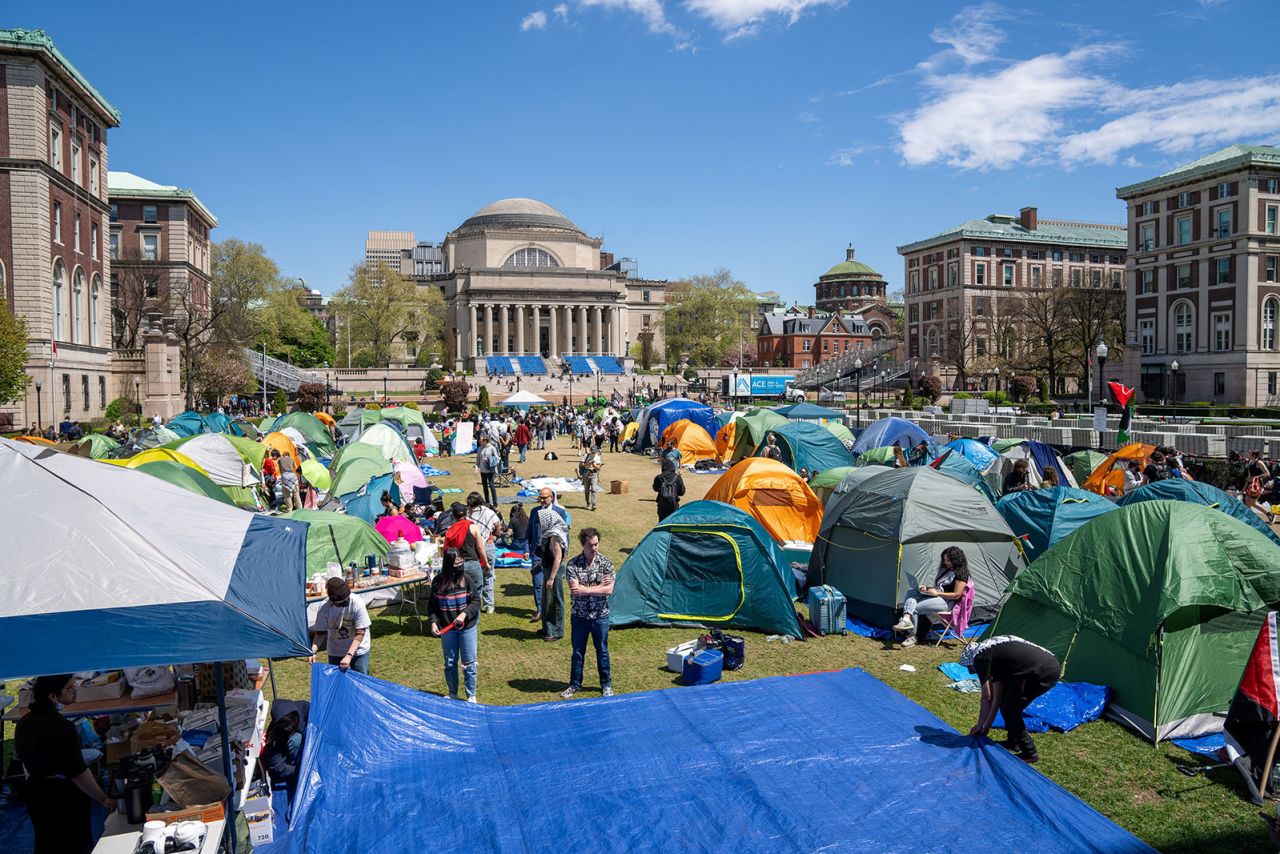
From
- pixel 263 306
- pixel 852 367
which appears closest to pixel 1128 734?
pixel 852 367

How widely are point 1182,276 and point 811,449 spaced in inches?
1774

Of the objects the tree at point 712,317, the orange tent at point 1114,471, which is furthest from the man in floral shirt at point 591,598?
the tree at point 712,317

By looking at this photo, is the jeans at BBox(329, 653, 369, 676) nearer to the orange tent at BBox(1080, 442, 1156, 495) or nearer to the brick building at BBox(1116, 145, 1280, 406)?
the orange tent at BBox(1080, 442, 1156, 495)

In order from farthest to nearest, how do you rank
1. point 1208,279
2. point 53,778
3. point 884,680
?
point 1208,279
point 884,680
point 53,778

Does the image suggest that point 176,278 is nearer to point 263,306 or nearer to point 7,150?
point 263,306

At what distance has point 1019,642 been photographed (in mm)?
7055

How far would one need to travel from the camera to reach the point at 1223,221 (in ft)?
170

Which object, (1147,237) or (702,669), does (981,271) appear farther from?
(702,669)

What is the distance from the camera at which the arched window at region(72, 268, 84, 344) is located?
4488 centimetres

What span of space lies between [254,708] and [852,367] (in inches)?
2742

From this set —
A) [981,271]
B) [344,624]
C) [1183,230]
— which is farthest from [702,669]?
[981,271]

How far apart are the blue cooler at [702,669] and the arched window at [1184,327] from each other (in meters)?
57.0

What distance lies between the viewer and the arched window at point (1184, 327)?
54312 mm

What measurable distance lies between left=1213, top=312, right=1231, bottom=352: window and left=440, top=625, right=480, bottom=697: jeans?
5774 cm
